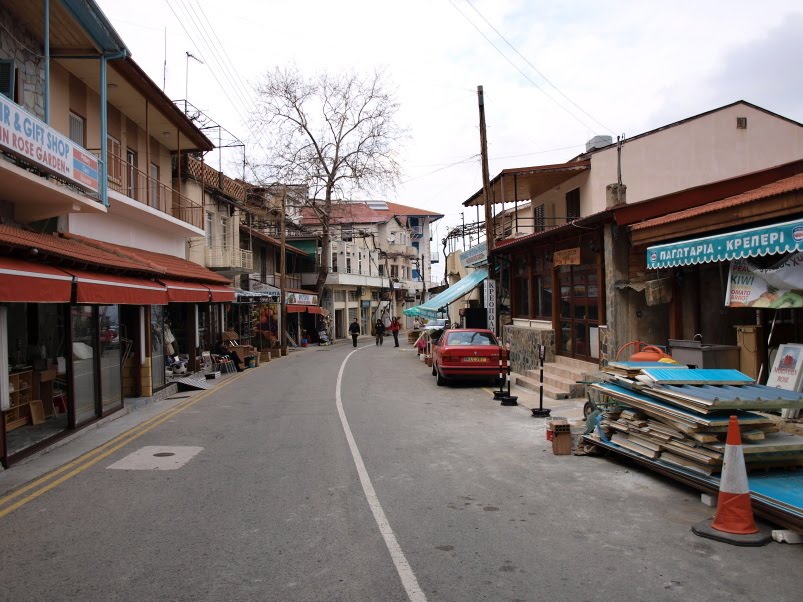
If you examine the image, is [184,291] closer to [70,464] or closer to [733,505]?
[70,464]

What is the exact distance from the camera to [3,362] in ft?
25.5

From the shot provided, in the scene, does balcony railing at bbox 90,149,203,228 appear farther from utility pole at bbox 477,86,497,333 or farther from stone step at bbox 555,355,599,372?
stone step at bbox 555,355,599,372

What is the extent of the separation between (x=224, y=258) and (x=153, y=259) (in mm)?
10581

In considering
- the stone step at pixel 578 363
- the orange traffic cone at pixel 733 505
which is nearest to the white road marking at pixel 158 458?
the orange traffic cone at pixel 733 505

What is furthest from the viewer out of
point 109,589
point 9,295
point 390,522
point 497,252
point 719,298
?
point 497,252

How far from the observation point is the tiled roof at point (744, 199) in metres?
8.05

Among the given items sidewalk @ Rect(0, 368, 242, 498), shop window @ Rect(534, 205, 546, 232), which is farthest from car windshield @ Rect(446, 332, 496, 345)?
shop window @ Rect(534, 205, 546, 232)

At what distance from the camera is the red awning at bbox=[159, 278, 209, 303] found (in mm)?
14256

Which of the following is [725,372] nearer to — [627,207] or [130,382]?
[627,207]

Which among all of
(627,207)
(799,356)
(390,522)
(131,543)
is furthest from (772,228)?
(131,543)

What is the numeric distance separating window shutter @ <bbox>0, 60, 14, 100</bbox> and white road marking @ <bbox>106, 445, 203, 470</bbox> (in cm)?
732

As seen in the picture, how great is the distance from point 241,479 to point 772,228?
23.8 ft

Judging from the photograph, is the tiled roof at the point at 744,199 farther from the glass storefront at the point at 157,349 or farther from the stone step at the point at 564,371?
the glass storefront at the point at 157,349

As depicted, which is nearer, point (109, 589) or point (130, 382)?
point (109, 589)
